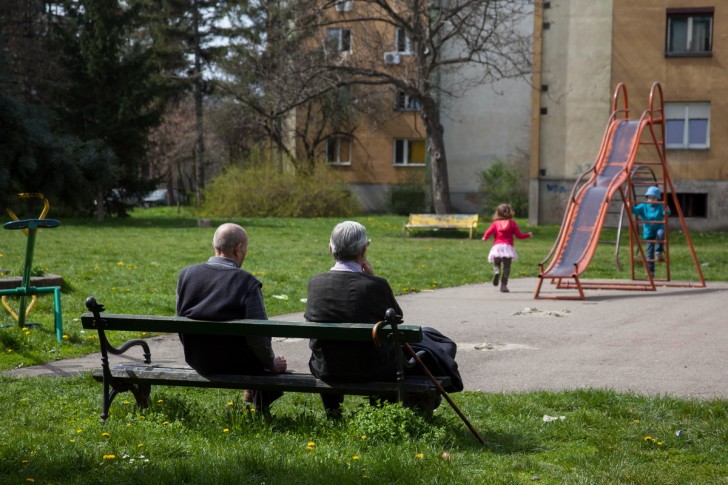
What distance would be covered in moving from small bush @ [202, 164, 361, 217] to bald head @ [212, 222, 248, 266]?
30935 millimetres

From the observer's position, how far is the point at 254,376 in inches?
232

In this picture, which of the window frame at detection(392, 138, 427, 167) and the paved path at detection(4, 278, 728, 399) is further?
the window frame at detection(392, 138, 427, 167)

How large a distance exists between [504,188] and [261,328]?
3616 cm

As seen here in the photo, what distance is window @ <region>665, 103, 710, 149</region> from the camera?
33438 millimetres

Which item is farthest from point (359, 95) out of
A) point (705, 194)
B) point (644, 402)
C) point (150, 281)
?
point (644, 402)

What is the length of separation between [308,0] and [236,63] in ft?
59.1

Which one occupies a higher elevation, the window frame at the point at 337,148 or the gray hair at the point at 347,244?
the window frame at the point at 337,148

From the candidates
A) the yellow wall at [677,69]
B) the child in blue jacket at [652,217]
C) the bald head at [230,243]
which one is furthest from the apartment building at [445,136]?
the bald head at [230,243]

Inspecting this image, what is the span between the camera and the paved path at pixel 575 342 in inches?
310

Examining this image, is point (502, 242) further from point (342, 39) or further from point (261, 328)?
point (342, 39)

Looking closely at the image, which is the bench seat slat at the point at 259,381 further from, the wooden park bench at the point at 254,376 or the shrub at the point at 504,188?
the shrub at the point at 504,188

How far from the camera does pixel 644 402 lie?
668 cm

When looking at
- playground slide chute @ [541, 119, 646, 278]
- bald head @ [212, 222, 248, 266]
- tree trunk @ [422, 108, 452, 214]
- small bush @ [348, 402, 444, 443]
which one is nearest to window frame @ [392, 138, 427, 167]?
tree trunk @ [422, 108, 452, 214]

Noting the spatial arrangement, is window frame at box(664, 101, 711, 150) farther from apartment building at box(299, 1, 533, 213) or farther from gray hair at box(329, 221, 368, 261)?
gray hair at box(329, 221, 368, 261)
